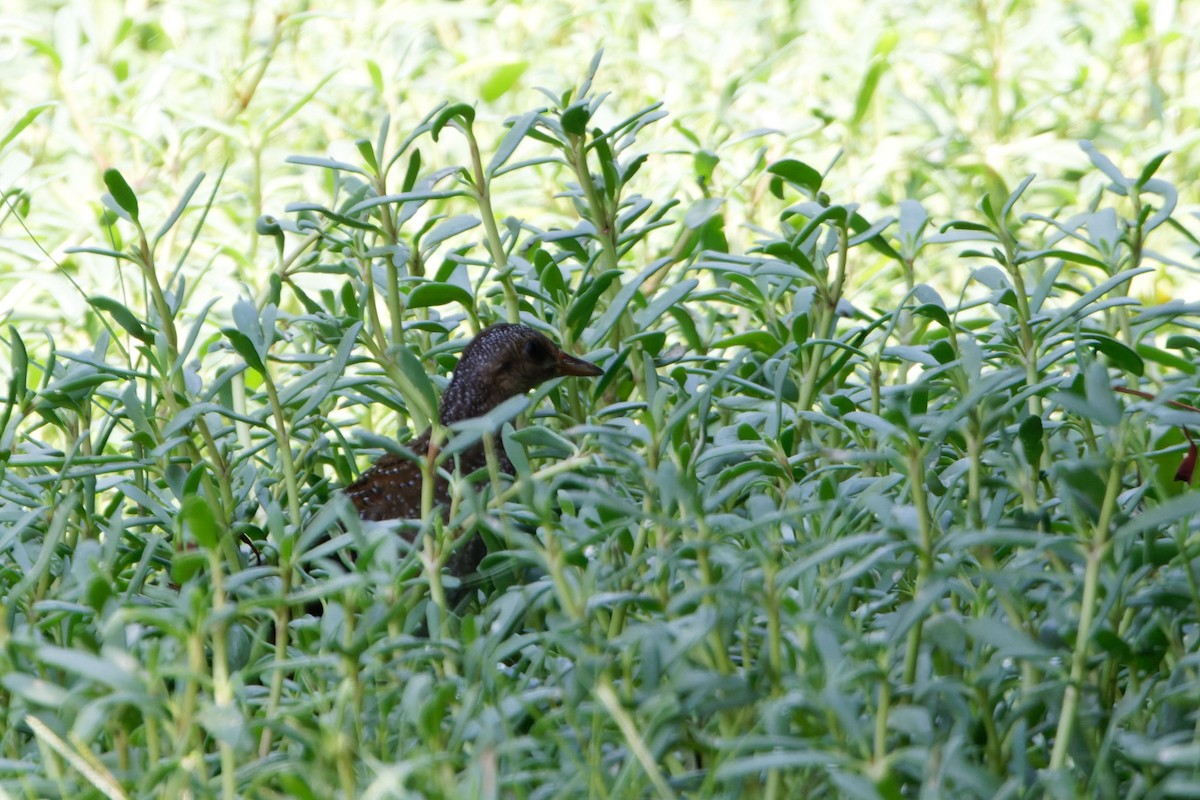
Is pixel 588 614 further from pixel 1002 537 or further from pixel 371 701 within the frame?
pixel 1002 537

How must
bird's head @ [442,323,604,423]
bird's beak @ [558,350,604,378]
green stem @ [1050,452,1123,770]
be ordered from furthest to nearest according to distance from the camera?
1. bird's head @ [442,323,604,423]
2. bird's beak @ [558,350,604,378]
3. green stem @ [1050,452,1123,770]

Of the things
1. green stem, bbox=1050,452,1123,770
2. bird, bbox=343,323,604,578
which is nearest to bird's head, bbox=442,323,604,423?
bird, bbox=343,323,604,578

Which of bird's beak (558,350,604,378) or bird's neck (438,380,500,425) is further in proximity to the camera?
bird's neck (438,380,500,425)

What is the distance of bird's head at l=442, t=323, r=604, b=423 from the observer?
2924 mm

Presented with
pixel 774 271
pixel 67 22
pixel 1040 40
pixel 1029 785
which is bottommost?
pixel 1029 785

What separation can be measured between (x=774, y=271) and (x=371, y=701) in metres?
1.10

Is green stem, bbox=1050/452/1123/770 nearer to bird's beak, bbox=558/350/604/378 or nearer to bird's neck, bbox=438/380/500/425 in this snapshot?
bird's beak, bbox=558/350/604/378

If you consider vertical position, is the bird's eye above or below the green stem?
above

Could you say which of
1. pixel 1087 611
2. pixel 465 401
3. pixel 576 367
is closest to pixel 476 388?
pixel 465 401

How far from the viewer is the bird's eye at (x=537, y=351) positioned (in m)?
2.93

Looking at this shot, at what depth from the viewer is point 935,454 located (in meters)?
2.24

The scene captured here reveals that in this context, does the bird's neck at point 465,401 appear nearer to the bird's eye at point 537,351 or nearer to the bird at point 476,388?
the bird at point 476,388

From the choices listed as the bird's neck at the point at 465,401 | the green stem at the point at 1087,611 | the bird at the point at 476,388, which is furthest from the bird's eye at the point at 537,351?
the green stem at the point at 1087,611

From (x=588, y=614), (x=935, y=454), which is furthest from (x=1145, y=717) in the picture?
(x=588, y=614)
